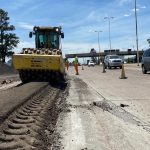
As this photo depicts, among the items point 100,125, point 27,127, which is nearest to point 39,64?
point 100,125

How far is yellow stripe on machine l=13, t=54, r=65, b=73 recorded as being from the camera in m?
24.0

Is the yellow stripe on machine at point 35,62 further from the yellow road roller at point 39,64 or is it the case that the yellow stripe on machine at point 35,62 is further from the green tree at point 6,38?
the green tree at point 6,38

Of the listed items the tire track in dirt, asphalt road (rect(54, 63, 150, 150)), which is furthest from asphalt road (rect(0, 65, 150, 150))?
the tire track in dirt

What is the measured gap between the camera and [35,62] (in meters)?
24.4

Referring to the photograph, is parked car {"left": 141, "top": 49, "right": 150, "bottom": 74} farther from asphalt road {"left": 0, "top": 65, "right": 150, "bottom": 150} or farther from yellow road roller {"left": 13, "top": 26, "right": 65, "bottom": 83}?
asphalt road {"left": 0, "top": 65, "right": 150, "bottom": 150}

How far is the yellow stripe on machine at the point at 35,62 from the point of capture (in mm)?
24047

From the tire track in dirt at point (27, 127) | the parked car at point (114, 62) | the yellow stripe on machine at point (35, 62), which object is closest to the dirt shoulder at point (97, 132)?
the tire track in dirt at point (27, 127)

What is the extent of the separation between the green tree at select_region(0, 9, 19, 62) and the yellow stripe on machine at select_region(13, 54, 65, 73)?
79010 mm

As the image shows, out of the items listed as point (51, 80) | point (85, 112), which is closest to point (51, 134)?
point (85, 112)

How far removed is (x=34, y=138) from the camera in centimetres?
855

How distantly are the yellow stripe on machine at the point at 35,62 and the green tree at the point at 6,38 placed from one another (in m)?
79.0

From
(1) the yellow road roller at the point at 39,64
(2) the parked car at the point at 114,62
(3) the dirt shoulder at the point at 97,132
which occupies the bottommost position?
(2) the parked car at the point at 114,62

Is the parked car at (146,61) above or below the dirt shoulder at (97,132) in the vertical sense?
above

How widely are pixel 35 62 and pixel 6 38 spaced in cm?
8295
